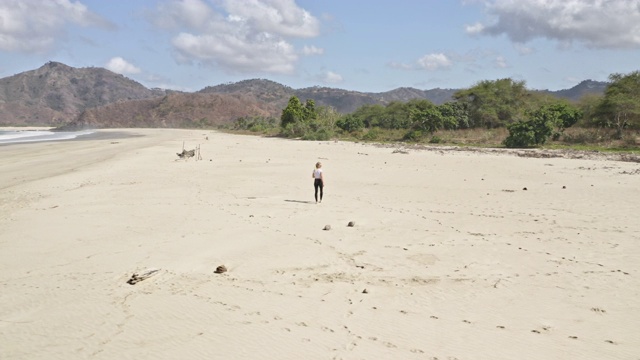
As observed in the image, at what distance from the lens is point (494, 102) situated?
5050 cm

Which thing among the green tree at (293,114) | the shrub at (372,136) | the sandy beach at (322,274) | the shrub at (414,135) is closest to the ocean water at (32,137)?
the green tree at (293,114)

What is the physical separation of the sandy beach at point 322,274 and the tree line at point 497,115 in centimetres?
2147

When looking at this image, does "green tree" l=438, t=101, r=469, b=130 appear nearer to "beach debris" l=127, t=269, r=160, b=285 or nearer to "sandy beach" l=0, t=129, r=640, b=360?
"sandy beach" l=0, t=129, r=640, b=360

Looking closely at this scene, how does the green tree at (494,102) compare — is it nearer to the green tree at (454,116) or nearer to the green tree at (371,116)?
the green tree at (454,116)

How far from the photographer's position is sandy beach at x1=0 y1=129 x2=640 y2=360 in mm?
5391

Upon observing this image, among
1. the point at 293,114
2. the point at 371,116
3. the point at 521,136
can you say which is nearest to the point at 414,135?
the point at 521,136

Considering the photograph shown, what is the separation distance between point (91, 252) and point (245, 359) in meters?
5.43

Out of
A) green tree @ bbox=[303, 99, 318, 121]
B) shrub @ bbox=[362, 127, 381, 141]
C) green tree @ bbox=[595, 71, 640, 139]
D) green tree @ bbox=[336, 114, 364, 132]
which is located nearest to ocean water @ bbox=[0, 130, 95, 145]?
green tree @ bbox=[303, 99, 318, 121]

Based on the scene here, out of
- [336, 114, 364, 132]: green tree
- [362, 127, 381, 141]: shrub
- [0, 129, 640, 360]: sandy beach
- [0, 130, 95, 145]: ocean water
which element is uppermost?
[336, 114, 364, 132]: green tree

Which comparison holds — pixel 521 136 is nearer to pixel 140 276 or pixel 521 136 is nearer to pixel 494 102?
pixel 494 102

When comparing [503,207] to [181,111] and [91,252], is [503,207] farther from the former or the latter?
[181,111]

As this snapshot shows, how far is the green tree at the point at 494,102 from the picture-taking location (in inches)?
1953

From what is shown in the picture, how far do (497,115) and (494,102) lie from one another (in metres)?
1.64

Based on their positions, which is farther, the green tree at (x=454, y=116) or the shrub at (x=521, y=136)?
the green tree at (x=454, y=116)
